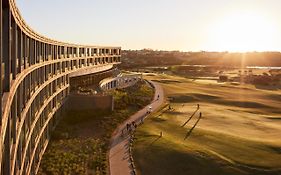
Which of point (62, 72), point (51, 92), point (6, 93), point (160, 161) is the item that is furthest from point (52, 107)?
point (6, 93)

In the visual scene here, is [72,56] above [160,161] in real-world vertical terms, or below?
above

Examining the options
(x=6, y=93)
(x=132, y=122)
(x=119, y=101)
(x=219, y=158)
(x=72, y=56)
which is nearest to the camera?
(x=6, y=93)

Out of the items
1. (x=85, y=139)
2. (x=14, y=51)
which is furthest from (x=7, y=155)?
(x=85, y=139)

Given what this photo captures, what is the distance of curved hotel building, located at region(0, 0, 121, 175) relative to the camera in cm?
1700

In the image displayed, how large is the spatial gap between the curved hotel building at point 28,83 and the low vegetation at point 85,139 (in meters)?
1.69

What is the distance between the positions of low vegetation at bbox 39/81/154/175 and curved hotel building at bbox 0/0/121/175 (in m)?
1.69

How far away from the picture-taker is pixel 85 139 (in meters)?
49.2

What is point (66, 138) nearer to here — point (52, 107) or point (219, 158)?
point (52, 107)

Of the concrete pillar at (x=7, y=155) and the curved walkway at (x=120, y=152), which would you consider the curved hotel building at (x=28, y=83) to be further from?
the curved walkway at (x=120, y=152)

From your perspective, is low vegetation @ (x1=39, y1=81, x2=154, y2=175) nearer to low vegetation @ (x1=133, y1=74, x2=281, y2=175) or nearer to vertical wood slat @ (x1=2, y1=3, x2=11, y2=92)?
low vegetation @ (x1=133, y1=74, x2=281, y2=175)

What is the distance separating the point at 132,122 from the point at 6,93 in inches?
1536

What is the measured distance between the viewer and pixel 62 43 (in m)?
52.0

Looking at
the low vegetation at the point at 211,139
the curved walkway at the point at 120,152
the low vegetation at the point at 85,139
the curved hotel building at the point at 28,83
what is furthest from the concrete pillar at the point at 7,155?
the low vegetation at the point at 211,139

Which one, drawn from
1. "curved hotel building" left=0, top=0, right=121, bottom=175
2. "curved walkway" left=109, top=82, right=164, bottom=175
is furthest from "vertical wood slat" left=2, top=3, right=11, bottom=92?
"curved walkway" left=109, top=82, right=164, bottom=175
